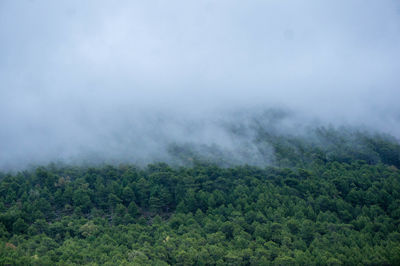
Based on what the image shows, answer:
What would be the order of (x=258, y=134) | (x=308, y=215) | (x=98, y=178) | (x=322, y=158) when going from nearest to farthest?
(x=308, y=215)
(x=98, y=178)
(x=322, y=158)
(x=258, y=134)

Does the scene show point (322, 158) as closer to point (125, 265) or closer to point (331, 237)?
point (331, 237)

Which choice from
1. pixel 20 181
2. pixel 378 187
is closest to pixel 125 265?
pixel 20 181

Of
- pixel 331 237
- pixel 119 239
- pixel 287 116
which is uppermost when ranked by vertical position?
pixel 287 116

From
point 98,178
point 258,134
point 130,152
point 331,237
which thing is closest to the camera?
point 331,237

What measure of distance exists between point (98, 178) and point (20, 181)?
833 inches

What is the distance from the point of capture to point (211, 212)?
91750 millimetres

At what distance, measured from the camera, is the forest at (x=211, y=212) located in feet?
226

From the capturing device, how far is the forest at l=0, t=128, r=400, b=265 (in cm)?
6894

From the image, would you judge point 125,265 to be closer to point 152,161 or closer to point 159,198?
point 159,198

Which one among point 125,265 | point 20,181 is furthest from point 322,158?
point 20,181

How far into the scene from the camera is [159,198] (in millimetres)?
98312

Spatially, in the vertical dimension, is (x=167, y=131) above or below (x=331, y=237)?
above

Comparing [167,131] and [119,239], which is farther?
[167,131]

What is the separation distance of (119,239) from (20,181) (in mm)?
44879
